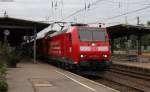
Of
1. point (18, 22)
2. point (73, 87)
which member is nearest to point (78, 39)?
point (73, 87)

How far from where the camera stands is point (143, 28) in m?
37.0

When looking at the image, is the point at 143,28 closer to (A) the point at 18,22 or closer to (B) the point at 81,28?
(A) the point at 18,22

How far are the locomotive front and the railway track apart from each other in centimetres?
108

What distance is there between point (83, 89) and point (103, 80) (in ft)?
27.8

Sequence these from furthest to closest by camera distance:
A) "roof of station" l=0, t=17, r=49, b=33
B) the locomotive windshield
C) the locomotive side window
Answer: "roof of station" l=0, t=17, r=49, b=33, the locomotive windshield, the locomotive side window

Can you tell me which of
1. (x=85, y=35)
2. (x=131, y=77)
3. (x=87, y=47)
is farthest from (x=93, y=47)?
(x=131, y=77)

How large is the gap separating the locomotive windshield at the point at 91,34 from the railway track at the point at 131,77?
219 centimetres

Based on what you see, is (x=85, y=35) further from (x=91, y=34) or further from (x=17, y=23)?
(x=17, y=23)

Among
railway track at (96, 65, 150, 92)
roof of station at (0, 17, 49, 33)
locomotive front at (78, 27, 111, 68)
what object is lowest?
railway track at (96, 65, 150, 92)

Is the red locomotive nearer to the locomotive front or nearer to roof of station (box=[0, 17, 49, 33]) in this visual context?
the locomotive front

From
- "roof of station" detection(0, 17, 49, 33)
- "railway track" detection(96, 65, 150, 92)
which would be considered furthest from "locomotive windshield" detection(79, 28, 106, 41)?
"roof of station" detection(0, 17, 49, 33)

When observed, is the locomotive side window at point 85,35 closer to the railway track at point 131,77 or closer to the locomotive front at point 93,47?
the locomotive front at point 93,47

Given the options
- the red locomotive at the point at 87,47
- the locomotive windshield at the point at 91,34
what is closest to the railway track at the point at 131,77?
the red locomotive at the point at 87,47

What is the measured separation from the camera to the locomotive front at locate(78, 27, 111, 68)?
21.9 m
